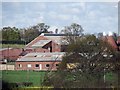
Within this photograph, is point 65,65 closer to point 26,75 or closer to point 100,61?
point 100,61

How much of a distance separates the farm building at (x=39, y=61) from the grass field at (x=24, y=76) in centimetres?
9

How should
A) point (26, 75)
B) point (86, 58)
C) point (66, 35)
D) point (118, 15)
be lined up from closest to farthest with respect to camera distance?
1. point (118, 15)
2. point (86, 58)
3. point (66, 35)
4. point (26, 75)

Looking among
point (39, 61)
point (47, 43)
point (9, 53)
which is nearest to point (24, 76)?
point (39, 61)

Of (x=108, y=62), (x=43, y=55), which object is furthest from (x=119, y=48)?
(x=43, y=55)

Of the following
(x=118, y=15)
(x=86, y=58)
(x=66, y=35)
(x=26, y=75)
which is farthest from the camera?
(x=26, y=75)

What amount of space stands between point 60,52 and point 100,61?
563mm

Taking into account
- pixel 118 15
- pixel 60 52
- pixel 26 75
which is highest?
pixel 118 15

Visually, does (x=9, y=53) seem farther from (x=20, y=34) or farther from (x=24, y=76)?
(x=24, y=76)

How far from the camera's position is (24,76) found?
468cm

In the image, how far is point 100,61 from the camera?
419cm

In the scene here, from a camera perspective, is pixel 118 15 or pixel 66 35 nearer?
pixel 118 15

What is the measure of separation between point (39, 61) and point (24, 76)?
28 cm

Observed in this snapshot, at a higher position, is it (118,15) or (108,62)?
(118,15)

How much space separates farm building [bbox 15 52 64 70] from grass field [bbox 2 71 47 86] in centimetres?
9
